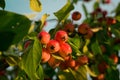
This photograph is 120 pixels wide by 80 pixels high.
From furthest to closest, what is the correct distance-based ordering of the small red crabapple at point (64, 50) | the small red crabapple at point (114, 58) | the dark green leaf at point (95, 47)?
the small red crabapple at point (114, 58)
the dark green leaf at point (95, 47)
the small red crabapple at point (64, 50)

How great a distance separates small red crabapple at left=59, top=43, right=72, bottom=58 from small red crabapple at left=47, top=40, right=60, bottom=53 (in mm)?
33

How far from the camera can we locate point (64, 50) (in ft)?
7.17

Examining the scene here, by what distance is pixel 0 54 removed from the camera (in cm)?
266

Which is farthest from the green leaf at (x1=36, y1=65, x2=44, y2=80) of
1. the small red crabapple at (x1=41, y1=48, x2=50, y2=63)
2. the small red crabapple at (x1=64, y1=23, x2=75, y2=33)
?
the small red crabapple at (x1=64, y1=23, x2=75, y2=33)

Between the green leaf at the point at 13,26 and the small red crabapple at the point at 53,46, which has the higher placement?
the green leaf at the point at 13,26

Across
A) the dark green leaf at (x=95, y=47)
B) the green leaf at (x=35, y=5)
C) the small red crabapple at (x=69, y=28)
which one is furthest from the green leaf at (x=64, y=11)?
the dark green leaf at (x=95, y=47)

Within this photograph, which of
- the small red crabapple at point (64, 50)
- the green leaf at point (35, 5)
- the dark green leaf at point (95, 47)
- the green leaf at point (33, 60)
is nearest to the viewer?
the green leaf at point (33, 60)

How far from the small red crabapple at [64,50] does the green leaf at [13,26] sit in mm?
266

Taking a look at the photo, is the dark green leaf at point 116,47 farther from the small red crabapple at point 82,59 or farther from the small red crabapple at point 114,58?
the small red crabapple at point 82,59

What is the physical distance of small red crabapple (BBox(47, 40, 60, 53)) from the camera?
2115 mm

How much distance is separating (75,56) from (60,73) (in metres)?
0.33

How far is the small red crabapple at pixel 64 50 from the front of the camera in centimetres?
219

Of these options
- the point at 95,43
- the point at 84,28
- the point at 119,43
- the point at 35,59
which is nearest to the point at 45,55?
the point at 35,59

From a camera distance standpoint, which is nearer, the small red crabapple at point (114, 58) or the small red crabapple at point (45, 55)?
the small red crabapple at point (45, 55)
